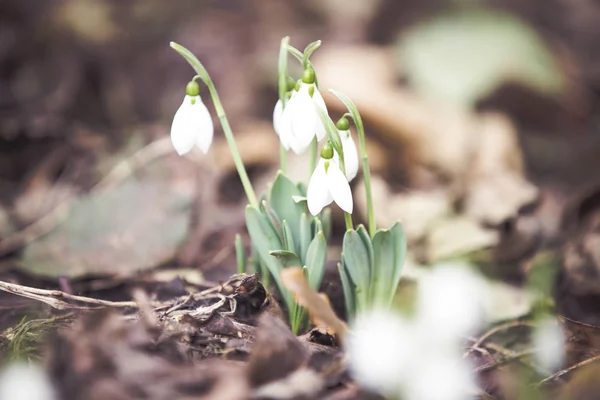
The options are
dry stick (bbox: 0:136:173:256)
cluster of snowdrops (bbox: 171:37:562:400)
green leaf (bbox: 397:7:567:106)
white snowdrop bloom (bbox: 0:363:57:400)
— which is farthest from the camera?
green leaf (bbox: 397:7:567:106)

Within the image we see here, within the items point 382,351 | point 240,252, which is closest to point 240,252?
point 240,252

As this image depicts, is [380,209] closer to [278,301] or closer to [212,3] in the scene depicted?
[278,301]

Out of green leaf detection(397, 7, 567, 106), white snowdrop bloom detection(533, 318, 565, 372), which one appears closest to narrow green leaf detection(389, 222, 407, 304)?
white snowdrop bloom detection(533, 318, 565, 372)

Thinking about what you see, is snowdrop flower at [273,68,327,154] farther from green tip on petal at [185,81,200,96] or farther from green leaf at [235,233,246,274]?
green leaf at [235,233,246,274]

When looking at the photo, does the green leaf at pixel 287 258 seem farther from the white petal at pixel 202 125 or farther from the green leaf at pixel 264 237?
the white petal at pixel 202 125

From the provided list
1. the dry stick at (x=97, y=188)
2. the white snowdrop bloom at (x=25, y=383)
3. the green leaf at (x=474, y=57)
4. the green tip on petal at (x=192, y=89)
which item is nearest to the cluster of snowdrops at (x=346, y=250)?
the green tip on petal at (x=192, y=89)

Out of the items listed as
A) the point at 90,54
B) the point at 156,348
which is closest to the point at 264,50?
the point at 90,54
